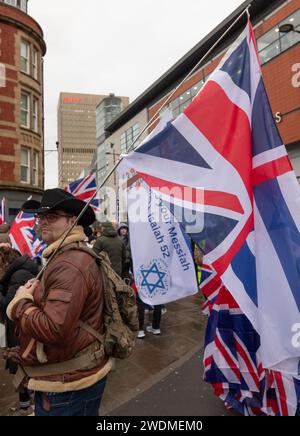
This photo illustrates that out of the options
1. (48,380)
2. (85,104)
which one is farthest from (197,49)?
(85,104)

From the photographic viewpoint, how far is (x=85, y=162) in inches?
5620

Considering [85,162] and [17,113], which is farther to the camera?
[85,162]

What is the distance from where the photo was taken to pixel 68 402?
1.99m

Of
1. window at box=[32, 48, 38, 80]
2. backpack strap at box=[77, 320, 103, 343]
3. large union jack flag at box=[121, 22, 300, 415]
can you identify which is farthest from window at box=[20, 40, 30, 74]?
backpack strap at box=[77, 320, 103, 343]

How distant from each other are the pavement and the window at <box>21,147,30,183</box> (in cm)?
1839

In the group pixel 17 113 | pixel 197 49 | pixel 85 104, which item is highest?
pixel 85 104

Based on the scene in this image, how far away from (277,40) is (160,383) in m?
16.9

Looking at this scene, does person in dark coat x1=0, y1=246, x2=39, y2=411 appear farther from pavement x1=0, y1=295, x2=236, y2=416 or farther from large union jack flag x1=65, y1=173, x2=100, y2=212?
large union jack flag x1=65, y1=173, x2=100, y2=212

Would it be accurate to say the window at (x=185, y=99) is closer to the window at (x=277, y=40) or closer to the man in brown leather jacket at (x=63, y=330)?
the window at (x=277, y=40)

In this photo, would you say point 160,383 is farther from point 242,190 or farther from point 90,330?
point 242,190

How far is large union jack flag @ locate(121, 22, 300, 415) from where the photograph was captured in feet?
6.98
